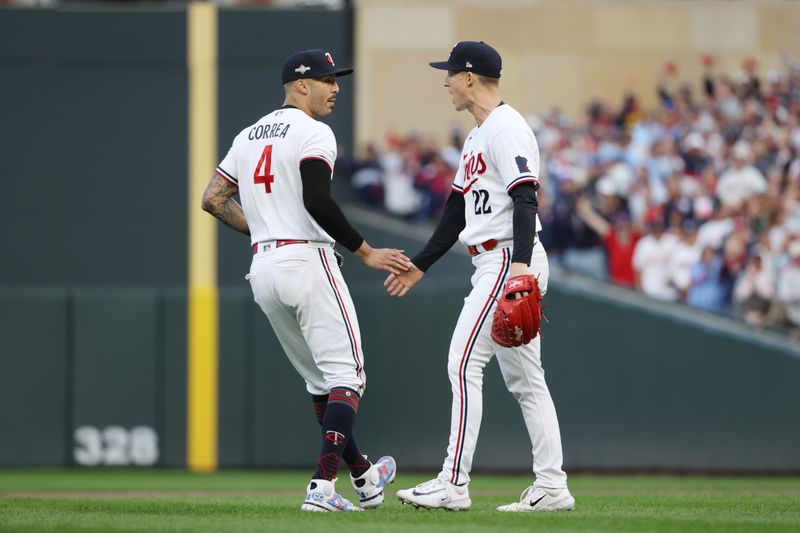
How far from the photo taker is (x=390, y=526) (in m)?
5.32

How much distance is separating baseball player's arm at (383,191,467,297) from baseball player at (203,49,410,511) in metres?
0.18

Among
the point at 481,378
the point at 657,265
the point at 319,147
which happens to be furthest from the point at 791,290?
the point at 319,147

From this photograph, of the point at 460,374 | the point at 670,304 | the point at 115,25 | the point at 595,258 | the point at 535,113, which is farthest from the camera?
the point at 535,113

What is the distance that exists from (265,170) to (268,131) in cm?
20

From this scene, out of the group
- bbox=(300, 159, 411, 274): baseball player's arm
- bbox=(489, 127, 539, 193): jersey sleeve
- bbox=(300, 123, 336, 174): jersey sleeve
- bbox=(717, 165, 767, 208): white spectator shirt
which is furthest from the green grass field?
bbox=(717, 165, 767, 208): white spectator shirt

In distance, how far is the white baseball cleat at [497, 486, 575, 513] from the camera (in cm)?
615

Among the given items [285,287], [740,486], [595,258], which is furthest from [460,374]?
[595,258]

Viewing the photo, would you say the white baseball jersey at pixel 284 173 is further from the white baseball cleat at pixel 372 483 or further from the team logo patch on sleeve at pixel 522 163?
the white baseball cleat at pixel 372 483

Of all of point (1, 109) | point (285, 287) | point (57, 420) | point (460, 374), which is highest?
point (1, 109)

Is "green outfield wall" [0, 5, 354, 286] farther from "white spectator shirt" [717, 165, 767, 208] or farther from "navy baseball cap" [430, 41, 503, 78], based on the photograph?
"navy baseball cap" [430, 41, 503, 78]

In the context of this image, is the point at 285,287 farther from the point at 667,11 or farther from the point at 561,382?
the point at 667,11

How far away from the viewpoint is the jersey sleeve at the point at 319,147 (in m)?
6.07

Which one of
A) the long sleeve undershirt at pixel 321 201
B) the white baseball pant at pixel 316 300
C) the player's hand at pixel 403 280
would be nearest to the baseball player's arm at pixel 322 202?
the long sleeve undershirt at pixel 321 201

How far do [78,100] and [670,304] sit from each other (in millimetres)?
7838
